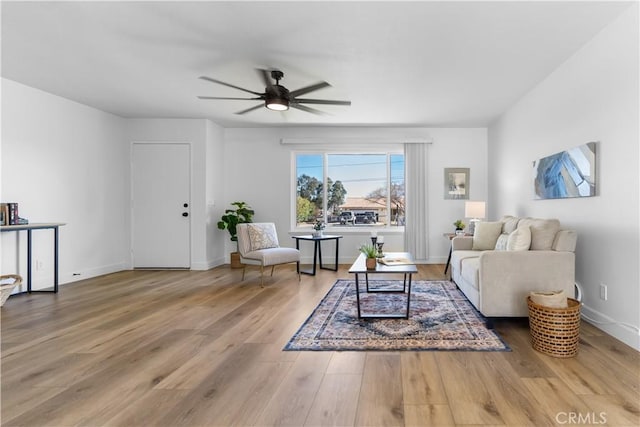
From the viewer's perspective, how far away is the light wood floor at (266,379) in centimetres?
159

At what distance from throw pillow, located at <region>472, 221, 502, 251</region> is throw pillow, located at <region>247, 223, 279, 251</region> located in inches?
107

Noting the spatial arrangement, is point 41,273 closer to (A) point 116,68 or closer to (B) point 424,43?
(A) point 116,68

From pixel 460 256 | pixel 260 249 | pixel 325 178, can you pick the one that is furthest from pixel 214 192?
pixel 460 256

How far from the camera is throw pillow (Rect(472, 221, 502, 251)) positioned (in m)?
4.20

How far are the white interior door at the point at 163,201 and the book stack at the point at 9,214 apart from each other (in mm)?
1908

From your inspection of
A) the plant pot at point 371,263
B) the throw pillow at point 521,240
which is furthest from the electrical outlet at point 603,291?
the plant pot at point 371,263

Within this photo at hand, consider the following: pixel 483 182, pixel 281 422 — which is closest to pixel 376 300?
pixel 281 422

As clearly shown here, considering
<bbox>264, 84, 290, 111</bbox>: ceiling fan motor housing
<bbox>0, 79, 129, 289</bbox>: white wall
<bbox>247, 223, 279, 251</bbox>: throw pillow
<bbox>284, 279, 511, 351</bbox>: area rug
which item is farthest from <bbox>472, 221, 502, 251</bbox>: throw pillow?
<bbox>0, 79, 129, 289</bbox>: white wall

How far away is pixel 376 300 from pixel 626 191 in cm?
225

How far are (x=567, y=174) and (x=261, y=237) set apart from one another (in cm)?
362

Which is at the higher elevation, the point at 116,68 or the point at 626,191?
the point at 116,68

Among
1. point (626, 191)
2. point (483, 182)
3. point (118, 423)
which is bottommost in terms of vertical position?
point (118, 423)

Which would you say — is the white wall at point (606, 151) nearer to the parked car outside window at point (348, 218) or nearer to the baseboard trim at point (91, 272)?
the parked car outside window at point (348, 218)

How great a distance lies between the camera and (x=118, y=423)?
1.54 metres
